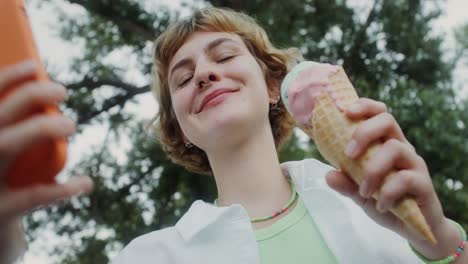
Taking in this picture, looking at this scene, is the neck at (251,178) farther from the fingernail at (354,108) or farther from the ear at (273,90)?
the fingernail at (354,108)

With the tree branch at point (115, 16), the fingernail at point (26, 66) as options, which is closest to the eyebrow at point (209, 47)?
the fingernail at point (26, 66)

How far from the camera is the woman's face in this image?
1.48 m

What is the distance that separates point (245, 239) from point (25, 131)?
2.67 ft

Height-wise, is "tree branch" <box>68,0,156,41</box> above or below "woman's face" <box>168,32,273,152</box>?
below

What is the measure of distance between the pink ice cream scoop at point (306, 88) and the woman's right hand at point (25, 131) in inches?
23.2

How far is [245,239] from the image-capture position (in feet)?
4.49

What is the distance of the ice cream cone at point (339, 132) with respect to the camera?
94 cm

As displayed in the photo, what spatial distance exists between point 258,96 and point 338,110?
530mm

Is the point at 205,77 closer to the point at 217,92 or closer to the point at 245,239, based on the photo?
the point at 217,92

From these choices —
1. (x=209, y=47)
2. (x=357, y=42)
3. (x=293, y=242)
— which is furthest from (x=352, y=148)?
(x=357, y=42)

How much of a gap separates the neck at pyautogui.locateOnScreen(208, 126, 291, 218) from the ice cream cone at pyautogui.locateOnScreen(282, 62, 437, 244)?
15.4 inches

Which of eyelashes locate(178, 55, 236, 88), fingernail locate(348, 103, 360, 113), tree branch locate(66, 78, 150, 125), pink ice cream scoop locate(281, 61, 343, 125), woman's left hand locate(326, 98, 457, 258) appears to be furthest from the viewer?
tree branch locate(66, 78, 150, 125)

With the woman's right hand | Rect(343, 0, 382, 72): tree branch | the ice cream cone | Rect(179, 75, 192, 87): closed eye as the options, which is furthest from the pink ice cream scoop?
Rect(343, 0, 382, 72): tree branch

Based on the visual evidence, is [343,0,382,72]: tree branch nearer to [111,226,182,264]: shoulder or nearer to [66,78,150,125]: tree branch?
[66,78,150,125]: tree branch
